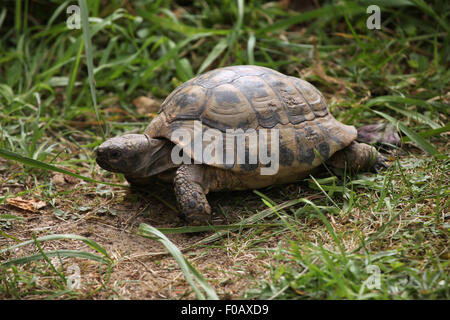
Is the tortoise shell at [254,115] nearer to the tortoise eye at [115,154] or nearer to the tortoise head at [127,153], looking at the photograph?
the tortoise head at [127,153]

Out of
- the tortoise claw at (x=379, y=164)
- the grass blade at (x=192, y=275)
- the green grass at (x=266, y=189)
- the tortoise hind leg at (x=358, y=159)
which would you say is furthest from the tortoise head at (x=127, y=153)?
the tortoise claw at (x=379, y=164)

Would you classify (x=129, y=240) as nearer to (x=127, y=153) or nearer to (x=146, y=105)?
(x=127, y=153)

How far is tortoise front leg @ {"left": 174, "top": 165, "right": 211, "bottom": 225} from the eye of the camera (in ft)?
9.12

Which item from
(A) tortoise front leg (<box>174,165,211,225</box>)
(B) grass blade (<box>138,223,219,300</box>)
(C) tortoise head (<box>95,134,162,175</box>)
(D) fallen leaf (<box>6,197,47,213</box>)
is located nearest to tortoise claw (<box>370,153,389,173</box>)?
(A) tortoise front leg (<box>174,165,211,225</box>)

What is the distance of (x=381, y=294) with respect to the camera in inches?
77.6

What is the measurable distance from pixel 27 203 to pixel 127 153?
32.9 inches

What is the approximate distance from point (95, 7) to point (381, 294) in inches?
181

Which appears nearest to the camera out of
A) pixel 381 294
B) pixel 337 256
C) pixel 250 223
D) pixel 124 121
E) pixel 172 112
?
pixel 381 294

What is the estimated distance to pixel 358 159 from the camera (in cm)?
323

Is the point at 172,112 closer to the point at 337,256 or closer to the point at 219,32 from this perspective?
the point at 337,256

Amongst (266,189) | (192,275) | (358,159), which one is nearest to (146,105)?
(266,189)

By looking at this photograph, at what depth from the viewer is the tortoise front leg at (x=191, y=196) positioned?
2.78 m

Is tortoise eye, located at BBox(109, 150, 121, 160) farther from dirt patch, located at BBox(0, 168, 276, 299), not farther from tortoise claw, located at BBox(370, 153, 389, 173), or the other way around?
tortoise claw, located at BBox(370, 153, 389, 173)

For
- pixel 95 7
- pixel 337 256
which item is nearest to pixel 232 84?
pixel 337 256
